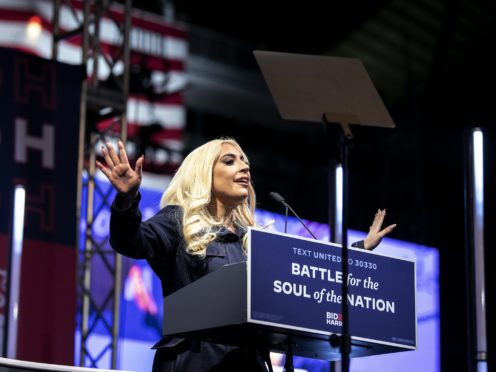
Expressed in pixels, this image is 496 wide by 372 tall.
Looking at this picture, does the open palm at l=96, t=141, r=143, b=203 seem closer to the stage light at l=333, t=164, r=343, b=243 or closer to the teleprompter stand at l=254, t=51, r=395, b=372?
the teleprompter stand at l=254, t=51, r=395, b=372

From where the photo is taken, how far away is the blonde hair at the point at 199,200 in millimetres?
3719

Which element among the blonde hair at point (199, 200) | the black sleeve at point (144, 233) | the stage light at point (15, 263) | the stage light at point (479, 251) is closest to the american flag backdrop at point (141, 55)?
the stage light at point (15, 263)

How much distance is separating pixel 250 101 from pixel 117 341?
11036mm

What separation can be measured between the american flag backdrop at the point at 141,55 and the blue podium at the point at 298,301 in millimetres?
8142

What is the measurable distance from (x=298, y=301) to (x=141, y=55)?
916 centimetres

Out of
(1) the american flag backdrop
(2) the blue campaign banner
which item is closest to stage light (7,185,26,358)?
(2) the blue campaign banner

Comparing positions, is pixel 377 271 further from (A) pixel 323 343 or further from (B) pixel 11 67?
(B) pixel 11 67

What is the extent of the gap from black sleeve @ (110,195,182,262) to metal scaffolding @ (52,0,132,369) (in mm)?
4275

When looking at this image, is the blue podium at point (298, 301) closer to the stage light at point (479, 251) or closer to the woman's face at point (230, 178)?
the woman's face at point (230, 178)

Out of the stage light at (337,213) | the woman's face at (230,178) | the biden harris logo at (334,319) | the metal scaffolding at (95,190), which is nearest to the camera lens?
the biden harris logo at (334,319)

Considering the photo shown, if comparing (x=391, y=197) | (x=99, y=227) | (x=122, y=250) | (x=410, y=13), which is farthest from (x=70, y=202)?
(x=410, y=13)

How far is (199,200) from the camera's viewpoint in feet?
12.6

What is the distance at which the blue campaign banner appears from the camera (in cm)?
325

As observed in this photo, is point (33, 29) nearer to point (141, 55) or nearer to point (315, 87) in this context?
point (141, 55)
